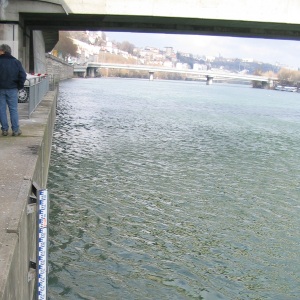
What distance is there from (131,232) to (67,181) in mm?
4362

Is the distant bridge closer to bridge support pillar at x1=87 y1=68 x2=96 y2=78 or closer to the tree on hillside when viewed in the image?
bridge support pillar at x1=87 y1=68 x2=96 y2=78

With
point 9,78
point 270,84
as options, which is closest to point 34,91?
point 9,78

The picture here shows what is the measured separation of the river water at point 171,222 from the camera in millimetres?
6965

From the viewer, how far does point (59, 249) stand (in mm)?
7812

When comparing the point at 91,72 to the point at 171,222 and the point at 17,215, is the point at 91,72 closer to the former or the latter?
the point at 171,222

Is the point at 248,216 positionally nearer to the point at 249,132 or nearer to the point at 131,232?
the point at 131,232

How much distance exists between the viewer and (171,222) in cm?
971

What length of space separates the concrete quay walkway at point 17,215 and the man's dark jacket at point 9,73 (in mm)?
1071

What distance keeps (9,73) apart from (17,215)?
16.0ft

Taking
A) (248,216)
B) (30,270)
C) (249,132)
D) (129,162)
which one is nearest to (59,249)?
(30,270)

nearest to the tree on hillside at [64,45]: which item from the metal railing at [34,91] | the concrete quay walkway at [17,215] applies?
the metal railing at [34,91]

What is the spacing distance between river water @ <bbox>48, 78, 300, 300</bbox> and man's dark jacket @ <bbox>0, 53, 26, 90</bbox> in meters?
2.82

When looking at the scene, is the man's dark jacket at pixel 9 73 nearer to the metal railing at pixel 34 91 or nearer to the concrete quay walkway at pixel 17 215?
the concrete quay walkway at pixel 17 215

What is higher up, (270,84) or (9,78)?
(9,78)
